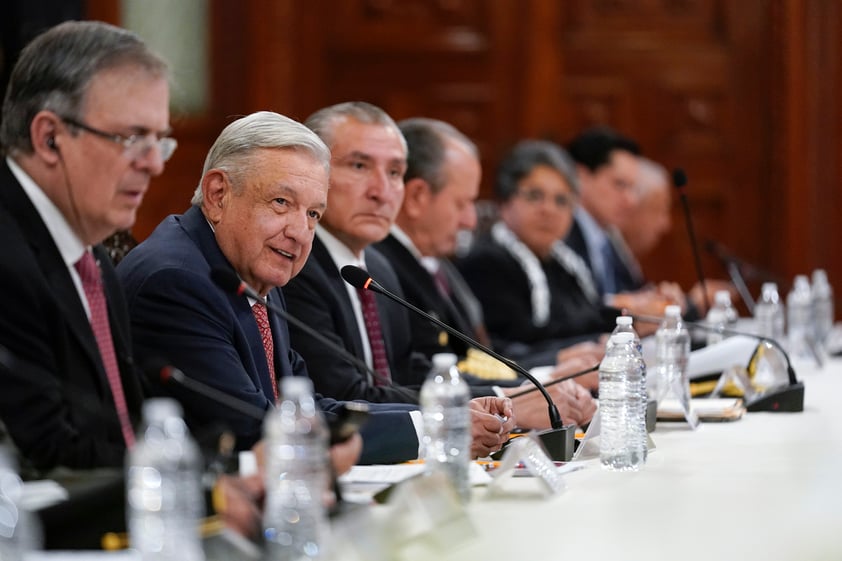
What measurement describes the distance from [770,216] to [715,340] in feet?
11.1

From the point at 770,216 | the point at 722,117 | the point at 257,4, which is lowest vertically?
the point at 770,216

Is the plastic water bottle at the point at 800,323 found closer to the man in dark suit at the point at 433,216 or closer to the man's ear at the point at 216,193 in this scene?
the man in dark suit at the point at 433,216

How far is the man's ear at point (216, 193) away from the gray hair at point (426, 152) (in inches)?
65.7

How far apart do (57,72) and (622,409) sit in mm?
1304

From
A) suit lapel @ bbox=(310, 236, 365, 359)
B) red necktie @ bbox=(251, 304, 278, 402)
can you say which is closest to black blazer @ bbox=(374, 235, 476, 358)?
suit lapel @ bbox=(310, 236, 365, 359)

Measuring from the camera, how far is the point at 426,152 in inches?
177

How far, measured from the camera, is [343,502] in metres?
2.00

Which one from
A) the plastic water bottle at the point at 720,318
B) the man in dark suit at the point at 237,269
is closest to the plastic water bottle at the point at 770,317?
the plastic water bottle at the point at 720,318

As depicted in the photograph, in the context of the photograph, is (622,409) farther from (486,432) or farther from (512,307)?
(512,307)

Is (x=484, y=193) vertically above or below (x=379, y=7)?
below

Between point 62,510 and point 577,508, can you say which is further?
point 577,508

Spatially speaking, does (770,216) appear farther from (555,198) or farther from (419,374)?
(419,374)

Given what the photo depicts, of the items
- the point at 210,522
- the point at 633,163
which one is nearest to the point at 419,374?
the point at 210,522

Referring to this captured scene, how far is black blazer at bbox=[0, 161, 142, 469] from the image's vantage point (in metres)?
2.11
